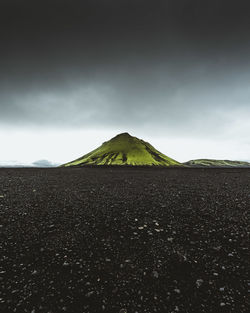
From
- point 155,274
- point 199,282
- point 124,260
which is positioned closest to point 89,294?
point 124,260

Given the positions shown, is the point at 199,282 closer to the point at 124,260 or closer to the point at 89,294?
the point at 124,260

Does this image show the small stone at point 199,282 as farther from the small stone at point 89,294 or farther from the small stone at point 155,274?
the small stone at point 89,294

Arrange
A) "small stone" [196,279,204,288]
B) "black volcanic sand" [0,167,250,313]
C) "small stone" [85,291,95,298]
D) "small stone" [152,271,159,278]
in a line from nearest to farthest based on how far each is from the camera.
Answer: "black volcanic sand" [0,167,250,313] → "small stone" [85,291,95,298] → "small stone" [196,279,204,288] → "small stone" [152,271,159,278]

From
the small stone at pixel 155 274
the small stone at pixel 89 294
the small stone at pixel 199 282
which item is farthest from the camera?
the small stone at pixel 155 274

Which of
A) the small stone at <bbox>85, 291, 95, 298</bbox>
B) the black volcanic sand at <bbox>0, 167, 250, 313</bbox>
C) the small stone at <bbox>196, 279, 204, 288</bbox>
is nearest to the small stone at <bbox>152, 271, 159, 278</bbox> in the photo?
the black volcanic sand at <bbox>0, 167, 250, 313</bbox>

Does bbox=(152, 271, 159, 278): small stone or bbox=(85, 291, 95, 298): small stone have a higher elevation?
bbox=(152, 271, 159, 278): small stone

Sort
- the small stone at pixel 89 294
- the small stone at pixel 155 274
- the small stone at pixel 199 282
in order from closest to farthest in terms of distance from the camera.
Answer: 1. the small stone at pixel 89 294
2. the small stone at pixel 199 282
3. the small stone at pixel 155 274

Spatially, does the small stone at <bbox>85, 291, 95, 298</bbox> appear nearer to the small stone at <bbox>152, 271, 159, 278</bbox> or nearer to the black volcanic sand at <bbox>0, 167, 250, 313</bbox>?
the black volcanic sand at <bbox>0, 167, 250, 313</bbox>

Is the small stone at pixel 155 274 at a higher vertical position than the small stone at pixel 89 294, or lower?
higher

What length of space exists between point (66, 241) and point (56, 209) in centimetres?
460

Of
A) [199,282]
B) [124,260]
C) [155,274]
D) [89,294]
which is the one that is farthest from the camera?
[124,260]

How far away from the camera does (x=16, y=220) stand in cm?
899

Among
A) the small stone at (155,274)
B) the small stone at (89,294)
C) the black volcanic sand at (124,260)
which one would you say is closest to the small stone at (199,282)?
the black volcanic sand at (124,260)

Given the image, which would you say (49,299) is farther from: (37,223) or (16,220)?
(16,220)
